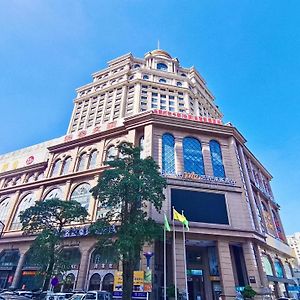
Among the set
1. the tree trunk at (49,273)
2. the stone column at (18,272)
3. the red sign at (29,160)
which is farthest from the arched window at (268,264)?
the red sign at (29,160)

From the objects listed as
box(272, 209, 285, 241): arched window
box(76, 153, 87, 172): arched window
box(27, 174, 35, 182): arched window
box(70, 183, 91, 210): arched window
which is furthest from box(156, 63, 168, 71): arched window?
box(70, 183, 91, 210): arched window

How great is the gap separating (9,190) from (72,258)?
16554 mm

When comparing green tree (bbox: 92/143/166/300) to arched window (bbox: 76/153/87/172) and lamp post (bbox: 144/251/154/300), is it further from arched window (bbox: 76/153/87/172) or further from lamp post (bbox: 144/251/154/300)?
arched window (bbox: 76/153/87/172)

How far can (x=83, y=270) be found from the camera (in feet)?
68.6

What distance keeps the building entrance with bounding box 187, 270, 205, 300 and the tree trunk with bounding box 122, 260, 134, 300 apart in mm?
9055

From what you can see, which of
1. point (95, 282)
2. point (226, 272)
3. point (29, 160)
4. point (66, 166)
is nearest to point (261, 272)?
point (226, 272)

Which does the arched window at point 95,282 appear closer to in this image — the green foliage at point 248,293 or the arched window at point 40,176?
the green foliage at point 248,293

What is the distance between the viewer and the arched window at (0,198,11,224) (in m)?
30.6

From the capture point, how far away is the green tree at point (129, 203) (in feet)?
46.9

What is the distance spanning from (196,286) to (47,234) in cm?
1414

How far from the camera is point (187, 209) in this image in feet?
68.2

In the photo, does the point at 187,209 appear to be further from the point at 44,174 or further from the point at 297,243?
the point at 297,243

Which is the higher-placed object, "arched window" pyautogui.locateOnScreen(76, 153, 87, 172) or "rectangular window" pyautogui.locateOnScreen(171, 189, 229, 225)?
"arched window" pyautogui.locateOnScreen(76, 153, 87, 172)

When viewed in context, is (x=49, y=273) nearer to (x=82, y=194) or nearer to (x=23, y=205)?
(x=82, y=194)
